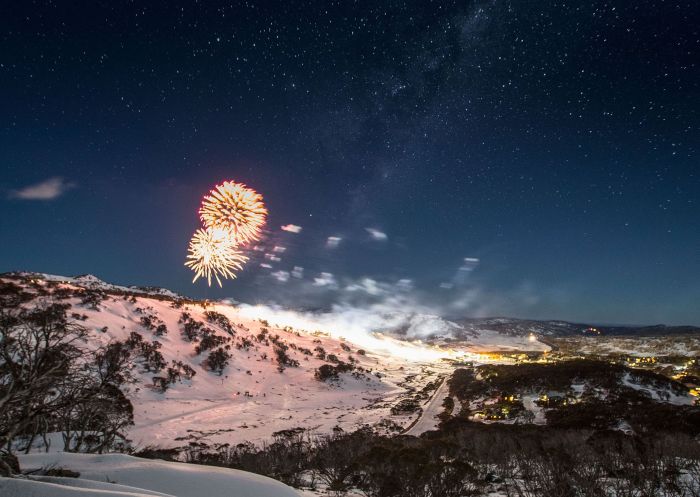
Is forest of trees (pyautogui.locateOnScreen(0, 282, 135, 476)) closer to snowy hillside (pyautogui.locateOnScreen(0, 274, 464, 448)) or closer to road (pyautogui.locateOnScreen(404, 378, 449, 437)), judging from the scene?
snowy hillside (pyautogui.locateOnScreen(0, 274, 464, 448))

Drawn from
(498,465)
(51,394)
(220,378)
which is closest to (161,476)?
(51,394)

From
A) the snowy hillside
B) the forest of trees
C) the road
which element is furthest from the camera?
the road

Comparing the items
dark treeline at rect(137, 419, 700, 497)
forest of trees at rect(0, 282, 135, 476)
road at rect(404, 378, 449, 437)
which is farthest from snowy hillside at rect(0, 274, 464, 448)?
dark treeline at rect(137, 419, 700, 497)

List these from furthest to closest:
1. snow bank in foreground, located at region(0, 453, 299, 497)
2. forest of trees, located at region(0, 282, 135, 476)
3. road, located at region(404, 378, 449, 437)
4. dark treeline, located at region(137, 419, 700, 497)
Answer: road, located at region(404, 378, 449, 437) → dark treeline, located at region(137, 419, 700, 497) → forest of trees, located at region(0, 282, 135, 476) → snow bank in foreground, located at region(0, 453, 299, 497)

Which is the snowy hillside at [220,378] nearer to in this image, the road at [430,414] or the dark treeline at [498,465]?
the road at [430,414]

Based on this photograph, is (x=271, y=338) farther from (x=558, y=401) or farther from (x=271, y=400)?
(x=558, y=401)

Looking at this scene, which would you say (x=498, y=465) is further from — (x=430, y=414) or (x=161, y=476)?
(x=430, y=414)

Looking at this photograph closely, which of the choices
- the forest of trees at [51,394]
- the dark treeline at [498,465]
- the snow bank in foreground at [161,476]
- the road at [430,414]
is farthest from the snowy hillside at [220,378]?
the snow bank in foreground at [161,476]

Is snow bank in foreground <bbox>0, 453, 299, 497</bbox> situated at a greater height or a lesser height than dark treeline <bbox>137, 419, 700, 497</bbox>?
greater
